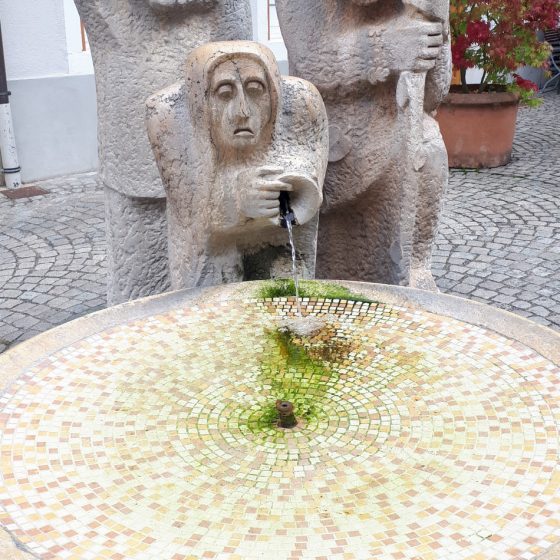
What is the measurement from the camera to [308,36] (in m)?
3.56

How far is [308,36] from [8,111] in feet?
15.1

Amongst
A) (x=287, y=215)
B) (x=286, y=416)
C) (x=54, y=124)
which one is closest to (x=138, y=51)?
(x=287, y=215)

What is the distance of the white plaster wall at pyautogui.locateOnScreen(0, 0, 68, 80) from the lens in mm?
7398

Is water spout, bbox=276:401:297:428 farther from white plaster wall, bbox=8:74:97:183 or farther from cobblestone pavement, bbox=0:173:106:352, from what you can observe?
white plaster wall, bbox=8:74:97:183

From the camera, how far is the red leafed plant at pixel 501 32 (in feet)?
25.1

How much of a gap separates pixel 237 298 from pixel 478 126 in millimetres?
5770

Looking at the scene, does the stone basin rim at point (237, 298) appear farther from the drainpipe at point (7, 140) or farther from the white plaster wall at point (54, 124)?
the white plaster wall at point (54, 124)

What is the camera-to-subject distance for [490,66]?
8.17m

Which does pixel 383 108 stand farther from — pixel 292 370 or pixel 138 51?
pixel 292 370

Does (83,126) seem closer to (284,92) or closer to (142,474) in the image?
(284,92)

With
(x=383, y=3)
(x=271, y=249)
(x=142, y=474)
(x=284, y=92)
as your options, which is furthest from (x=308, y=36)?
(x=142, y=474)

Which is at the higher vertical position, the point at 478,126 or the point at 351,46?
the point at 351,46

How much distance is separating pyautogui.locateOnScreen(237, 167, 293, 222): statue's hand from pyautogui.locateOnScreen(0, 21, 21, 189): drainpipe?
5003mm

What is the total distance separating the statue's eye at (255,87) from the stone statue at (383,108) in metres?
0.73
